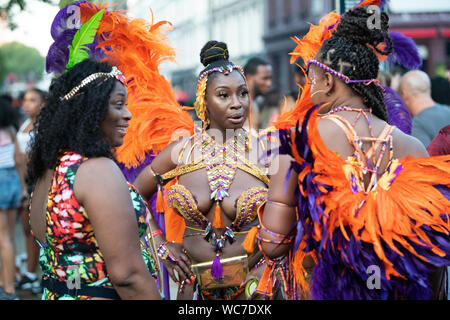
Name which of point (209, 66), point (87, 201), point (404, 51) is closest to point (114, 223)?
point (87, 201)

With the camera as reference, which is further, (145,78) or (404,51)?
(404,51)

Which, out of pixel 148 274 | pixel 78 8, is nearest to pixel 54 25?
pixel 78 8

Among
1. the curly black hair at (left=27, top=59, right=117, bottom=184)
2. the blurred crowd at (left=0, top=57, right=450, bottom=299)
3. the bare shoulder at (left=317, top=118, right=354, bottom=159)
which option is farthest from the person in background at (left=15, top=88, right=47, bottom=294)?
the bare shoulder at (left=317, top=118, right=354, bottom=159)

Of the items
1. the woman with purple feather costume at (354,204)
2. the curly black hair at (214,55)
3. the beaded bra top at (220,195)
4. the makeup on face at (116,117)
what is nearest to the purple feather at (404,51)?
the curly black hair at (214,55)

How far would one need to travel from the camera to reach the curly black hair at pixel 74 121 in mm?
2316

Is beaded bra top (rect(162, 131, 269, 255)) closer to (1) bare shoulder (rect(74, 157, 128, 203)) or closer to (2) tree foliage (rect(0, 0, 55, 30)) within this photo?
(1) bare shoulder (rect(74, 157, 128, 203))

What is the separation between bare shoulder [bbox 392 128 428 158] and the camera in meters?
2.44

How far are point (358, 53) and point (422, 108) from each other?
3.14 m

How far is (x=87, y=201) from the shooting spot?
7.19 ft

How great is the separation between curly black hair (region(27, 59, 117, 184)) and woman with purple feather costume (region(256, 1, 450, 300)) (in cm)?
76

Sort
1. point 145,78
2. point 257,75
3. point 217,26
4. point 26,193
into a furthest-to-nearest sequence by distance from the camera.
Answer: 1. point 217,26
2. point 257,75
3. point 26,193
4. point 145,78

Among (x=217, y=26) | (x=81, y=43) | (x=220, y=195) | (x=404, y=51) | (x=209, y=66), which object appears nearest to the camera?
(x=81, y=43)

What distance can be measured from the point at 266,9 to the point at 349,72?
3576 cm

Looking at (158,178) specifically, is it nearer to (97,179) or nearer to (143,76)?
(143,76)
